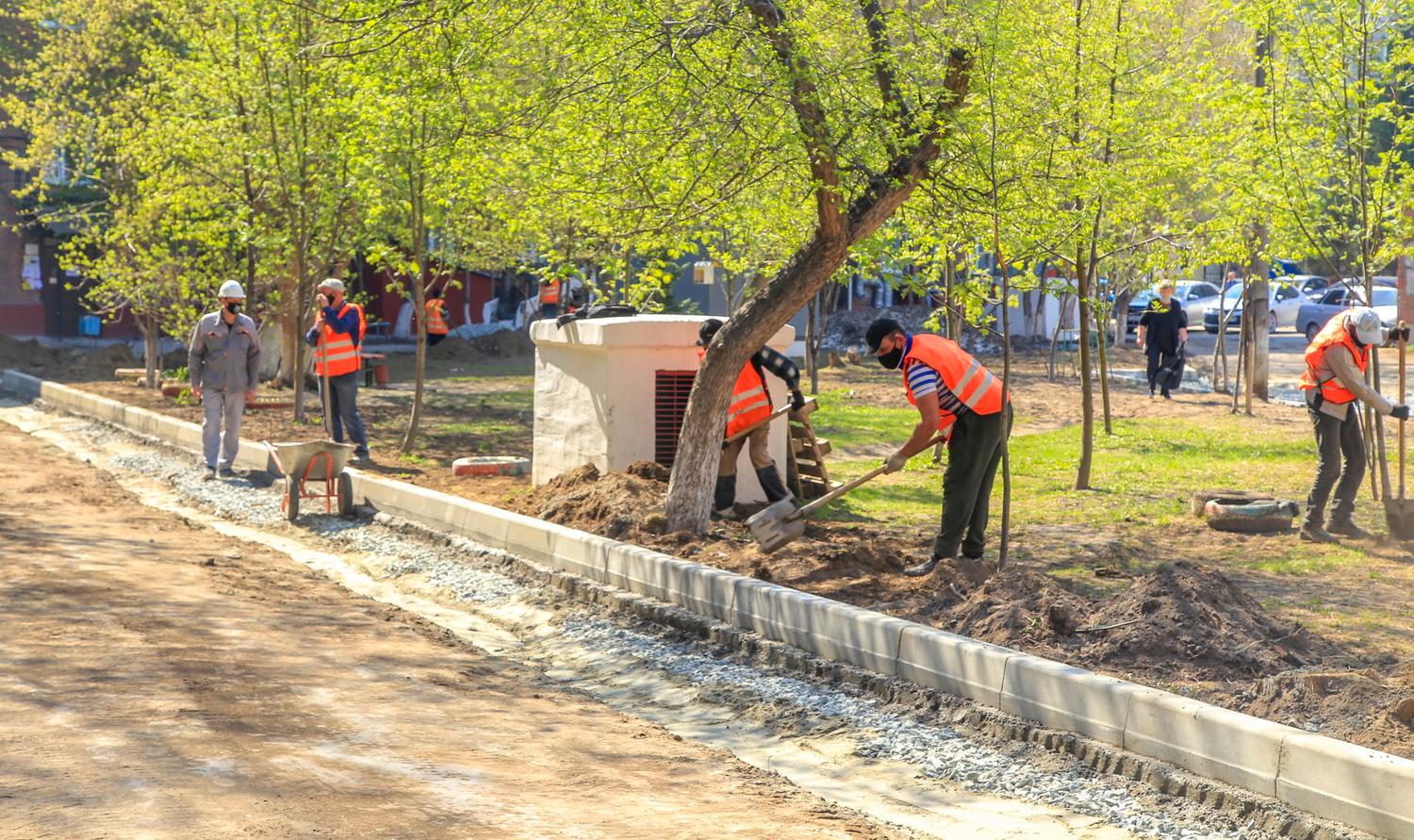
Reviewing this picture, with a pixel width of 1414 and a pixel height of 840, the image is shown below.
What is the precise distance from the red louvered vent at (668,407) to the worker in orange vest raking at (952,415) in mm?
3280

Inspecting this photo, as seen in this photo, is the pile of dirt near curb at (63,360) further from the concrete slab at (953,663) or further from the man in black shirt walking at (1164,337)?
the concrete slab at (953,663)

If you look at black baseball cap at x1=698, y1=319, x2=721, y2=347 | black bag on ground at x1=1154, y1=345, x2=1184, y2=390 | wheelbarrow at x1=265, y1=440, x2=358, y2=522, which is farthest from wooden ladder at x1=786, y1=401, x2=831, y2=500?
black bag on ground at x1=1154, y1=345, x2=1184, y2=390

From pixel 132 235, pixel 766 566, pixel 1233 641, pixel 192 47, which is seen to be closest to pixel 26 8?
pixel 132 235

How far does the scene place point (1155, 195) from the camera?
14.4 meters

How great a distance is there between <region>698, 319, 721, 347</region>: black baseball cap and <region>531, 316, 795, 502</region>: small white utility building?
1.62 feet

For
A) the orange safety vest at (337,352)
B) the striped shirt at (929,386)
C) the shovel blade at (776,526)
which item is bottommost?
the shovel blade at (776,526)

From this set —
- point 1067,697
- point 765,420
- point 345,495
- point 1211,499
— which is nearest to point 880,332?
point 765,420

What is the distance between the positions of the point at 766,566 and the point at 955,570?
1210 millimetres

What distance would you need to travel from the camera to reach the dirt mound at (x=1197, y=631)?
7.40 m

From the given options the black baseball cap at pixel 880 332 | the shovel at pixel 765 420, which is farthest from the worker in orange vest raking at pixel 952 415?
the shovel at pixel 765 420

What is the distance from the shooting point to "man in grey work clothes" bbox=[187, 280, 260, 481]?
51.0 feet

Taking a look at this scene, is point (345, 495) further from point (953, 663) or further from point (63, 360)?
point (63, 360)

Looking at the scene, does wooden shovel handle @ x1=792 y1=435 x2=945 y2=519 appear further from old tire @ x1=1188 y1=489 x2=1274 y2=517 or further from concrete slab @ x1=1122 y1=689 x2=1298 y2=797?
old tire @ x1=1188 y1=489 x2=1274 y2=517

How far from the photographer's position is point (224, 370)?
15.6 metres
